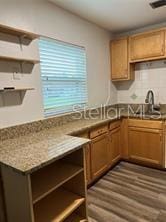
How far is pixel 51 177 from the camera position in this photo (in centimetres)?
159

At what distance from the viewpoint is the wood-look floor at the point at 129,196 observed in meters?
1.91

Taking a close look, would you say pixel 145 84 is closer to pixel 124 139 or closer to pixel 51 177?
pixel 124 139

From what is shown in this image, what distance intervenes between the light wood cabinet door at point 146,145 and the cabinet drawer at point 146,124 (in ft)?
0.17

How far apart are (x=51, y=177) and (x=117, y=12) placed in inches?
97.0

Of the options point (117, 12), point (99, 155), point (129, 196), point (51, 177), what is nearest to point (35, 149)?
point (51, 177)

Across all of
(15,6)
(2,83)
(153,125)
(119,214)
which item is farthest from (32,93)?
(153,125)

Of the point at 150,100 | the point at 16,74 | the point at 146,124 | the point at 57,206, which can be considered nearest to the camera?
the point at 57,206

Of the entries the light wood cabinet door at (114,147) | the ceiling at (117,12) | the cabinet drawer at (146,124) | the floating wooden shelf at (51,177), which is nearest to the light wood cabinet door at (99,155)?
the light wood cabinet door at (114,147)

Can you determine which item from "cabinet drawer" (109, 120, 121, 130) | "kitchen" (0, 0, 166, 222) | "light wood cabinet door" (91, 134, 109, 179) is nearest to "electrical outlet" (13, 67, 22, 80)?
"kitchen" (0, 0, 166, 222)

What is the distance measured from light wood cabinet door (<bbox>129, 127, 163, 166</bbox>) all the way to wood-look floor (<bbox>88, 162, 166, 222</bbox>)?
0.63ft

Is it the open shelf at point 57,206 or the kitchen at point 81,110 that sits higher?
the kitchen at point 81,110

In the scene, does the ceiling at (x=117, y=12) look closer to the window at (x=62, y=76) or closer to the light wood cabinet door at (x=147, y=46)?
the light wood cabinet door at (x=147, y=46)

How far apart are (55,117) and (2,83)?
832mm

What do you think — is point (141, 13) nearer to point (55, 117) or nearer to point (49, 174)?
point (55, 117)
